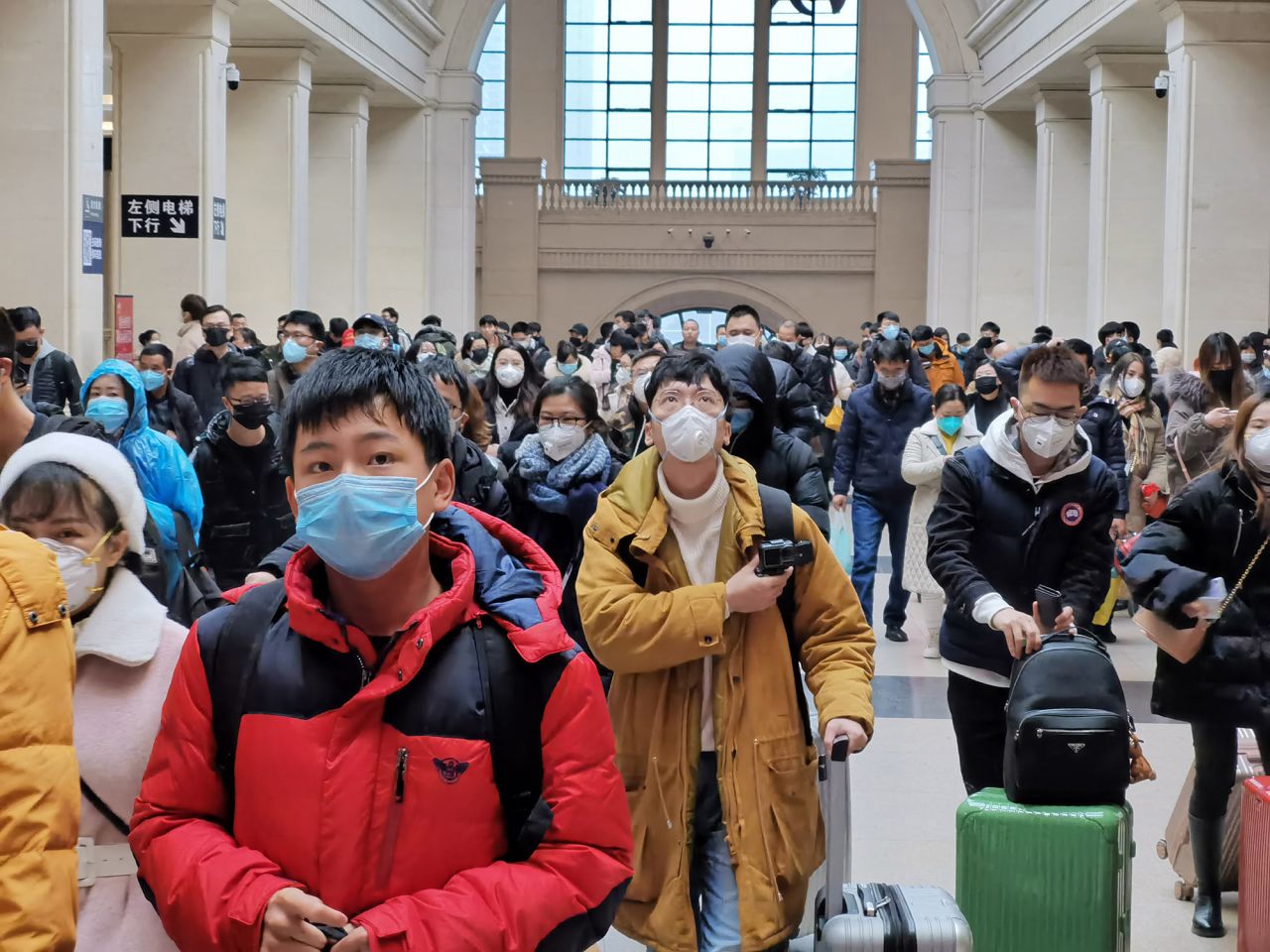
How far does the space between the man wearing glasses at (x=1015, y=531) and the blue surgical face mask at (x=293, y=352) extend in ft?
21.1

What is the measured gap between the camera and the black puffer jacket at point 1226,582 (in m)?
4.42

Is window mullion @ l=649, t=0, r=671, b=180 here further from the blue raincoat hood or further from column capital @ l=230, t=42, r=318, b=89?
the blue raincoat hood

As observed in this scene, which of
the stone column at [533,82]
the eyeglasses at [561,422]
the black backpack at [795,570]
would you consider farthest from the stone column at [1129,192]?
the stone column at [533,82]

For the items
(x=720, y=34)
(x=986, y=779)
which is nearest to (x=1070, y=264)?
(x=720, y=34)

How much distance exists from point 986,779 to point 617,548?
1.61 m

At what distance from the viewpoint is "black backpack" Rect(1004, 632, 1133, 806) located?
154 inches

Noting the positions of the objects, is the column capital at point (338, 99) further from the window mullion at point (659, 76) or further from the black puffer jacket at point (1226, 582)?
the black puffer jacket at point (1226, 582)

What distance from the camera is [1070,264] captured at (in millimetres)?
22453

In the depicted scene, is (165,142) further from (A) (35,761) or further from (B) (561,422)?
(A) (35,761)

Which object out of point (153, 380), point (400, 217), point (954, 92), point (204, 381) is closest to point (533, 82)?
point (400, 217)

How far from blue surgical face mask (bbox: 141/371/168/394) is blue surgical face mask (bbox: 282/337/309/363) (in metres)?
0.87

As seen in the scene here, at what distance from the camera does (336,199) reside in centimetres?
2217

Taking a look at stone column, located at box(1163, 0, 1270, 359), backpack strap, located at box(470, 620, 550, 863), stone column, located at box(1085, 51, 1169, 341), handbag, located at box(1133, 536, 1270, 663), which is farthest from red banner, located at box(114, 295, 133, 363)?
backpack strap, located at box(470, 620, 550, 863)

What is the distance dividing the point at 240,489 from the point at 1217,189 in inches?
474
